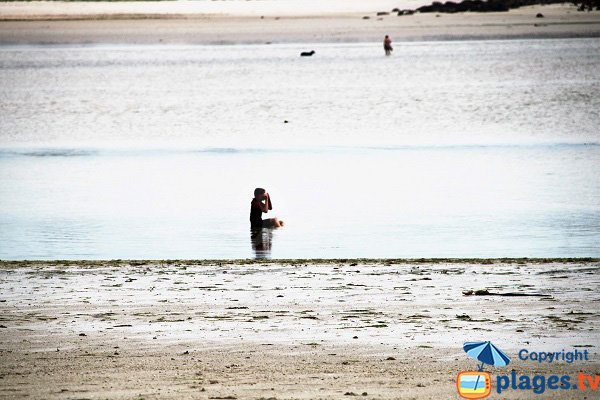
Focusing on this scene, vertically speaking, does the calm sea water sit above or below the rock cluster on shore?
below

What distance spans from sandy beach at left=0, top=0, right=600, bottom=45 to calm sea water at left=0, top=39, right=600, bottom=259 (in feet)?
111

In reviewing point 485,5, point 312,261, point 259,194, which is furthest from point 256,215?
point 485,5

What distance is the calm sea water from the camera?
51.8 feet

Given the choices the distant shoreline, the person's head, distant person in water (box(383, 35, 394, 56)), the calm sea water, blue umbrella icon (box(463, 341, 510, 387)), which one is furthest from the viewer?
distant person in water (box(383, 35, 394, 56))

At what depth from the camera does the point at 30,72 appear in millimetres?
62656

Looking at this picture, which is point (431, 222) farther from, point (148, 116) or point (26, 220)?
point (148, 116)

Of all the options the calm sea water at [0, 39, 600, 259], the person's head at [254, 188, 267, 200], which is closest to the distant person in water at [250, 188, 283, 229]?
the person's head at [254, 188, 267, 200]

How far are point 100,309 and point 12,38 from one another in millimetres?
88808

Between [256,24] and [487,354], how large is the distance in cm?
10322

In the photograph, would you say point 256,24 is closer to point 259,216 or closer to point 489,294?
point 259,216

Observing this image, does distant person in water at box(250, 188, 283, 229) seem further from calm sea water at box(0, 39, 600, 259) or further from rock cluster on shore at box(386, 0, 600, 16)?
rock cluster on shore at box(386, 0, 600, 16)

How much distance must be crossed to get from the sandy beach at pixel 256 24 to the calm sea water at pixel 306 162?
111ft

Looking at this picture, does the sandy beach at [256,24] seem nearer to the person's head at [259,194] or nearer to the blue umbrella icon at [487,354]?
the person's head at [259,194]

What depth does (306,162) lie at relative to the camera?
25.7m
